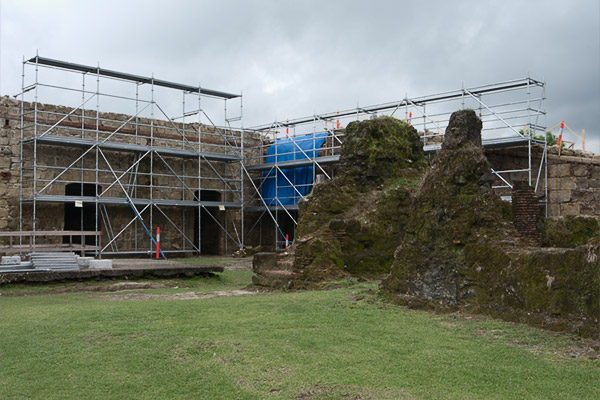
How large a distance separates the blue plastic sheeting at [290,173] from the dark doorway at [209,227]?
6.90 ft

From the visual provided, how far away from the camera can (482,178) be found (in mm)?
7656

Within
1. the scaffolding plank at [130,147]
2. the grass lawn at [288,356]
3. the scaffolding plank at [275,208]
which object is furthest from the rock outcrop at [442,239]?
the scaffolding plank at [275,208]

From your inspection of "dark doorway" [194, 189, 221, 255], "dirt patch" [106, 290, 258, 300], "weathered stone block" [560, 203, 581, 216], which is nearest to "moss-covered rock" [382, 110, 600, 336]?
"dirt patch" [106, 290, 258, 300]

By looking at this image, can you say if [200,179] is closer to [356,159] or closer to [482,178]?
[356,159]

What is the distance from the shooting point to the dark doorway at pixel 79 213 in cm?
2133

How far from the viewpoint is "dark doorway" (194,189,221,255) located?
992 inches

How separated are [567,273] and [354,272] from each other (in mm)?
5471

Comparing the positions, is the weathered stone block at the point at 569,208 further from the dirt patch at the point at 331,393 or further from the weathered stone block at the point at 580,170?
the dirt patch at the point at 331,393

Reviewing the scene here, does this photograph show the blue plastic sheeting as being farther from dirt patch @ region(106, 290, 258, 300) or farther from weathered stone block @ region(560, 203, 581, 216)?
dirt patch @ region(106, 290, 258, 300)

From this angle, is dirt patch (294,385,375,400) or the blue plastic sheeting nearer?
dirt patch (294,385,375,400)

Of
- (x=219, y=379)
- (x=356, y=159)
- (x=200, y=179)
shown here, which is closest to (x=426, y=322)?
(x=219, y=379)

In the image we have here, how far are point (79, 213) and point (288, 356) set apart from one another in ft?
59.7

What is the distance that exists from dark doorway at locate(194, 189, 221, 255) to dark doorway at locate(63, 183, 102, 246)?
4.45 meters

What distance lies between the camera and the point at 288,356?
5445 millimetres
